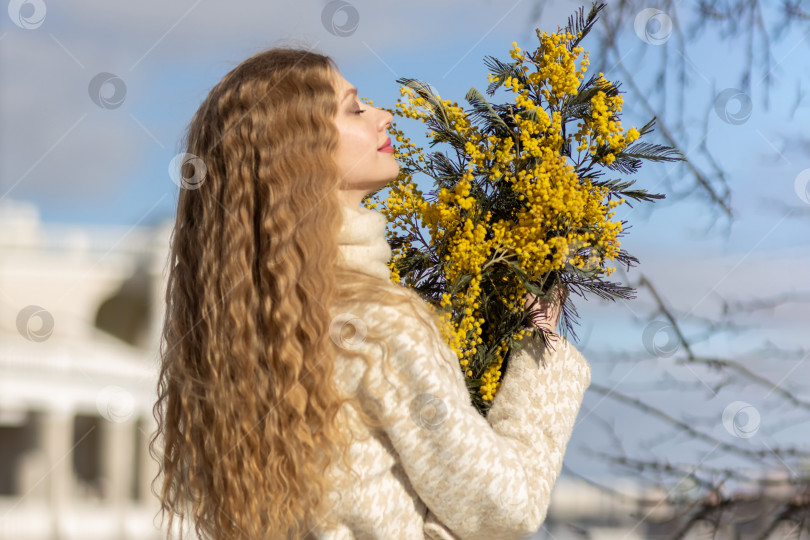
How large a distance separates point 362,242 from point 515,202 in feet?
0.95

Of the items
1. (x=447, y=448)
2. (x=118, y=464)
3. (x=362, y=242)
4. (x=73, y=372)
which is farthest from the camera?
(x=118, y=464)

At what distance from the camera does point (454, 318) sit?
126 centimetres

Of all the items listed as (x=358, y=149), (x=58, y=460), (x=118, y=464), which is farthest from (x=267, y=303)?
(x=118, y=464)

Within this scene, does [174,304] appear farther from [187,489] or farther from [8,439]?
[8,439]

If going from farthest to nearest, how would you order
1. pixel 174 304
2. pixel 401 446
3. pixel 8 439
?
pixel 8 439
pixel 174 304
pixel 401 446

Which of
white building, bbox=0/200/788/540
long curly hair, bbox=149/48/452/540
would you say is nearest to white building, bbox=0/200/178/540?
white building, bbox=0/200/788/540

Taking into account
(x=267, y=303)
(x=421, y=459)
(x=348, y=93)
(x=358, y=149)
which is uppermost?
(x=348, y=93)

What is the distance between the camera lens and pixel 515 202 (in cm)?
128

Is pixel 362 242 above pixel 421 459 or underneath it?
above

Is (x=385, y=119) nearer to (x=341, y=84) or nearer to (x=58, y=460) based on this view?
(x=341, y=84)

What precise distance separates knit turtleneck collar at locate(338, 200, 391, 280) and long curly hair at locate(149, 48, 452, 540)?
2 centimetres

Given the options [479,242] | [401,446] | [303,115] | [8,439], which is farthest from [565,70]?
[8,439]

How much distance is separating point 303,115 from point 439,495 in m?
0.61

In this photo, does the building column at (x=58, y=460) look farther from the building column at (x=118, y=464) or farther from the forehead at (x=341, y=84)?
the forehead at (x=341, y=84)
